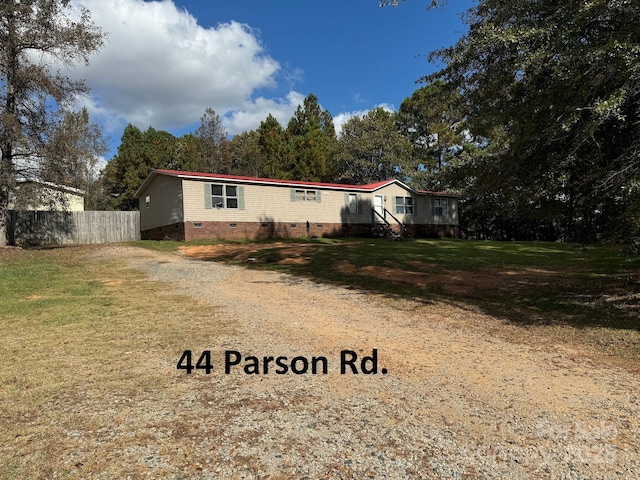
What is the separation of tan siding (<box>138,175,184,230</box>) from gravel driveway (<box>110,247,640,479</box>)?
16.6 metres

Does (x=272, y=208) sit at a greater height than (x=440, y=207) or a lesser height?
lesser

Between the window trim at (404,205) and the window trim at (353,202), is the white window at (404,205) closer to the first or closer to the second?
the window trim at (404,205)

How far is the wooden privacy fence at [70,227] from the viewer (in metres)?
20.7

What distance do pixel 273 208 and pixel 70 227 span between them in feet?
34.7

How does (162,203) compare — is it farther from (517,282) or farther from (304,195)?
(517,282)

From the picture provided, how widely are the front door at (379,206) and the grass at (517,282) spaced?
11.2m

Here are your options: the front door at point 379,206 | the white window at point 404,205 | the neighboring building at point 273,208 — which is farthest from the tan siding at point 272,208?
the white window at point 404,205

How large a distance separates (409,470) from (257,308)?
17.0ft

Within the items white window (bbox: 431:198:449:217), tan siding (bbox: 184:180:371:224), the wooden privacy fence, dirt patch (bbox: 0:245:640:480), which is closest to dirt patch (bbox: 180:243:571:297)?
dirt patch (bbox: 0:245:640:480)

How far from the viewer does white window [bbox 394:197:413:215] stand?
29.3m

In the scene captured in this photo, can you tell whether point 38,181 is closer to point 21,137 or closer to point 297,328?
point 21,137

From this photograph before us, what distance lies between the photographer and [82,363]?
4.51 metres

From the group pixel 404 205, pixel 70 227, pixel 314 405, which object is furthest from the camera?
pixel 404 205

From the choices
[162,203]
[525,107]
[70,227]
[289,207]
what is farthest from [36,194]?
[525,107]
